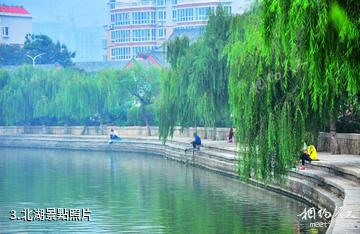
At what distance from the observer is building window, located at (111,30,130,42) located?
16550cm

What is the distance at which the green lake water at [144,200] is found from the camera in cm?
2783

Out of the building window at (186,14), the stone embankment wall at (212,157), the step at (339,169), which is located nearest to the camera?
the stone embankment wall at (212,157)

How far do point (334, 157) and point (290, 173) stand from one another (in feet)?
→ 9.49

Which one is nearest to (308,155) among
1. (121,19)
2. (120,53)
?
(121,19)

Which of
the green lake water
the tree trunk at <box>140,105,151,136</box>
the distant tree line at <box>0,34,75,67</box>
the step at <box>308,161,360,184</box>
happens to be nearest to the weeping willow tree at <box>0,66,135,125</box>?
the tree trunk at <box>140,105,151,136</box>

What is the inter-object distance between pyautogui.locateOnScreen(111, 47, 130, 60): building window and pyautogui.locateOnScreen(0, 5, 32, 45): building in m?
15.4

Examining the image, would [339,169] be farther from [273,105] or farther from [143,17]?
[143,17]

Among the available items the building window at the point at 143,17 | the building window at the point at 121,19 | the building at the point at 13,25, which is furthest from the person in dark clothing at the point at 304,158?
the building at the point at 13,25

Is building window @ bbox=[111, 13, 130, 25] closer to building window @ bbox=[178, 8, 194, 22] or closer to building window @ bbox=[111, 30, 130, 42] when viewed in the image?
building window @ bbox=[111, 30, 130, 42]

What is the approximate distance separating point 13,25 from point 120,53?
2016 centimetres

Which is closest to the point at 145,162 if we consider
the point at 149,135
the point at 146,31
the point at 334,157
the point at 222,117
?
the point at 222,117

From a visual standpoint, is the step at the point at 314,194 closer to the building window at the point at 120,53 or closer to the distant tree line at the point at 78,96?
the distant tree line at the point at 78,96

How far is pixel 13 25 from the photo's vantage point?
582ft

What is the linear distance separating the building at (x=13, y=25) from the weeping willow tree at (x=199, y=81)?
116866 millimetres
